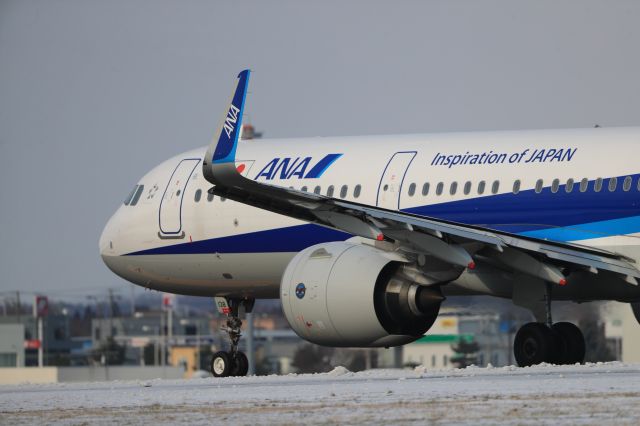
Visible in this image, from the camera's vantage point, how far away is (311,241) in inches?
1035

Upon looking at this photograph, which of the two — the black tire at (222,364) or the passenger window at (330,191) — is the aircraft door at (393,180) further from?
the black tire at (222,364)

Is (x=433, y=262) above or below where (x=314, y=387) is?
above

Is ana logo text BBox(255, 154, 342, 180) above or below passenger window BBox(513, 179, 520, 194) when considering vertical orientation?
above

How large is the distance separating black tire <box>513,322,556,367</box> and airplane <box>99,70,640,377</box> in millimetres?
21

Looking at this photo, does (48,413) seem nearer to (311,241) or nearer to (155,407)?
(155,407)

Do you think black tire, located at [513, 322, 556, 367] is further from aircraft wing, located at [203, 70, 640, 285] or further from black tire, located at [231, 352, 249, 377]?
black tire, located at [231, 352, 249, 377]

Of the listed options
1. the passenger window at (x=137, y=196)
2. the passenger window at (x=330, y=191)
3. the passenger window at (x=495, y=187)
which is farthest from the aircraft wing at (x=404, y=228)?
the passenger window at (x=137, y=196)

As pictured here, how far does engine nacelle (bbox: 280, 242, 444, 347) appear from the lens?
22.4m

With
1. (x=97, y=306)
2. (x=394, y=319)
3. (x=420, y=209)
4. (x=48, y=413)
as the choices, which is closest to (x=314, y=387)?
(x=394, y=319)

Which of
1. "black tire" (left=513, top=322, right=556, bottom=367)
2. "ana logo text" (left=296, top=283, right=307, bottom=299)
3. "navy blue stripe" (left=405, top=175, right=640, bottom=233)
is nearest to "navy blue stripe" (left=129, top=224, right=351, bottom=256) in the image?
"navy blue stripe" (left=405, top=175, right=640, bottom=233)

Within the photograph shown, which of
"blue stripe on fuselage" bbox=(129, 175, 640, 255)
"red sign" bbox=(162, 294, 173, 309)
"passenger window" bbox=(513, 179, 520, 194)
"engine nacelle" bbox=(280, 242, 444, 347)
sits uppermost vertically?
"red sign" bbox=(162, 294, 173, 309)

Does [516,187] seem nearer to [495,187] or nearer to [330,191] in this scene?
[495,187]

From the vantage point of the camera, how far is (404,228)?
21781 millimetres

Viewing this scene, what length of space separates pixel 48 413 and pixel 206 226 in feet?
36.7
